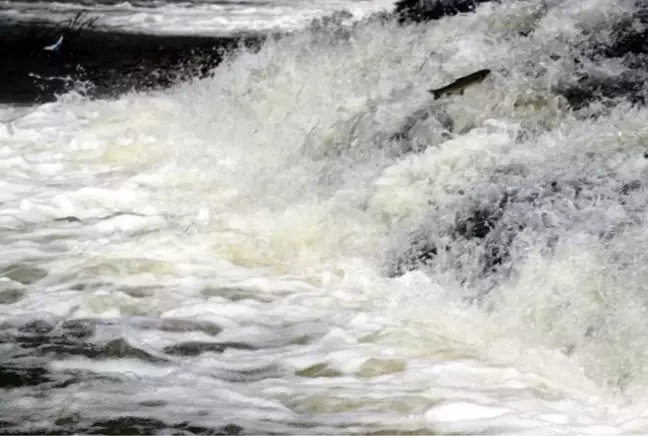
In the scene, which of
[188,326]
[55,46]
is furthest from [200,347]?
[55,46]

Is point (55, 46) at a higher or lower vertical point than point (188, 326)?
higher

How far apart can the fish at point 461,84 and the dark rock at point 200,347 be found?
11.0 feet

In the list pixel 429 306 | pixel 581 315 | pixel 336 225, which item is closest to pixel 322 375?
pixel 429 306

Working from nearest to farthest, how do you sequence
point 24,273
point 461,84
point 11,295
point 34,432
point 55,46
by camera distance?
point 34,432 → point 11,295 → point 24,273 → point 461,84 → point 55,46

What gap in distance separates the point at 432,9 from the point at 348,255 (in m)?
6.89

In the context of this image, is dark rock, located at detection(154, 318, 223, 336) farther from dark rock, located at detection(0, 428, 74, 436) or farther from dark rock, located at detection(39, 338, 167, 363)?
dark rock, located at detection(0, 428, 74, 436)

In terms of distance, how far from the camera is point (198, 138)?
24.0 ft

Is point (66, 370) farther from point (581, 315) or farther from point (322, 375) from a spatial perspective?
point (581, 315)

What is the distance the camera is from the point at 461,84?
671 cm

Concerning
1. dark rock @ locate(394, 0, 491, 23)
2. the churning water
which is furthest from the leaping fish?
dark rock @ locate(394, 0, 491, 23)

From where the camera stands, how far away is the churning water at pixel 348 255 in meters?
3.46

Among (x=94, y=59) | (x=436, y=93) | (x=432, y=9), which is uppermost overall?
(x=432, y=9)

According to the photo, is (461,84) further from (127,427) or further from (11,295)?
(127,427)

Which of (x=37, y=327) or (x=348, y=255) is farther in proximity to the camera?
(x=348, y=255)
